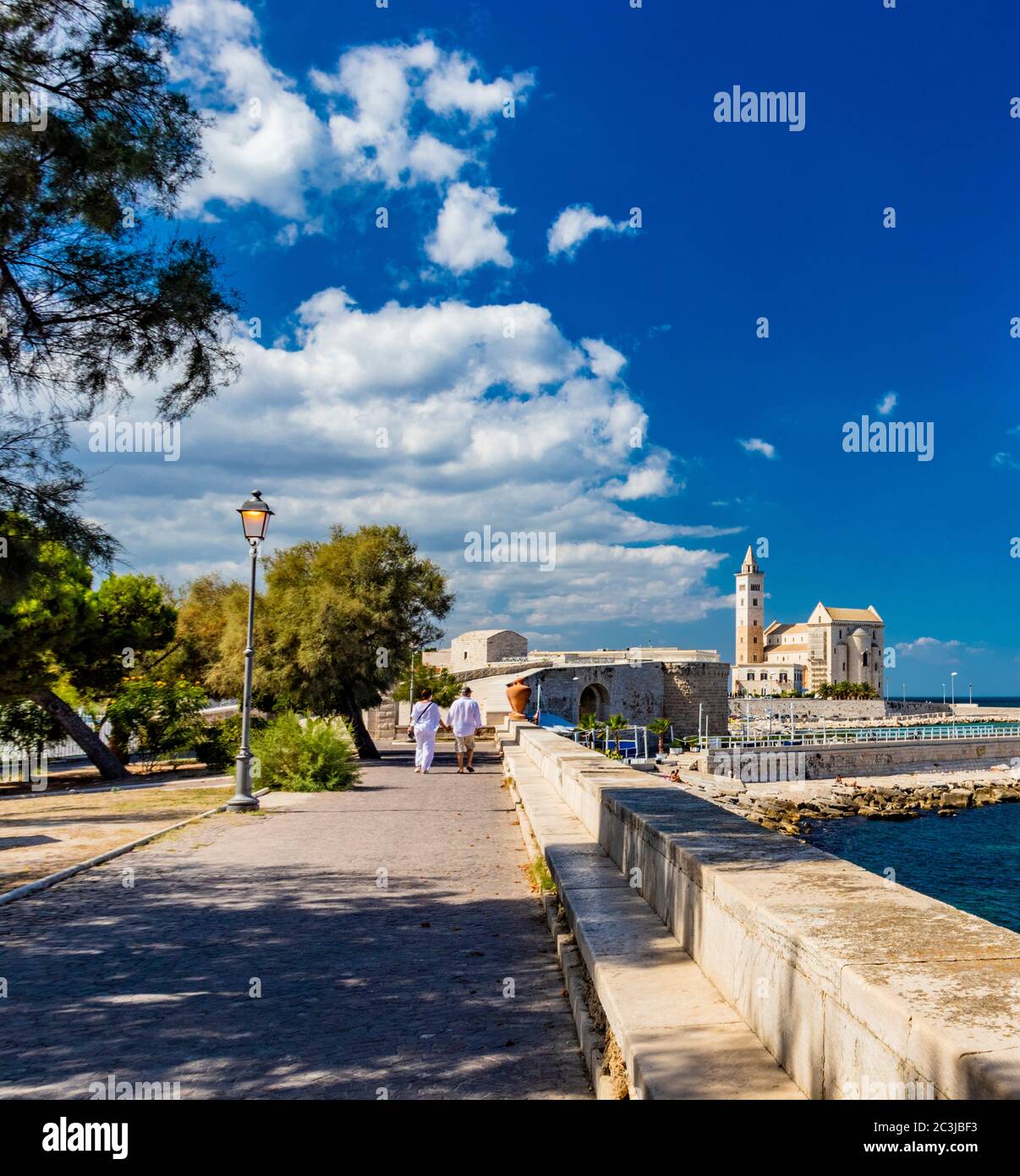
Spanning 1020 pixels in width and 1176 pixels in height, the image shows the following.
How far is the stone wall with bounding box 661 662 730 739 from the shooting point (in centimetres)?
6147

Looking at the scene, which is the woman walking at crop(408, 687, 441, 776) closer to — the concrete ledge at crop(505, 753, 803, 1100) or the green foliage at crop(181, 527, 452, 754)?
the green foliage at crop(181, 527, 452, 754)

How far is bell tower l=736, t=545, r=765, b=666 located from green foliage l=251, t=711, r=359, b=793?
423 ft

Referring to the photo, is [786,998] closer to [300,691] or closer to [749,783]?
[300,691]

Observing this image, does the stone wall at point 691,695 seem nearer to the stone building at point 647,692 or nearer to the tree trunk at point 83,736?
the stone building at point 647,692

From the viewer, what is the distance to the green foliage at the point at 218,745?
20.8 meters

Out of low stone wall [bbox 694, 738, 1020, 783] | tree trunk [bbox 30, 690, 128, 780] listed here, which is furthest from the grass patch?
low stone wall [bbox 694, 738, 1020, 783]

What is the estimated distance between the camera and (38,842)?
367 inches

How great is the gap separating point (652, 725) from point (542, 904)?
4985cm

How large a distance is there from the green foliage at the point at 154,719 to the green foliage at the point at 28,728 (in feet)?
4.40

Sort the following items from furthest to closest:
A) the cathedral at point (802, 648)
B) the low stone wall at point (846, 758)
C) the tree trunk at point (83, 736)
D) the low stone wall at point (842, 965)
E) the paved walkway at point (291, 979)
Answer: the cathedral at point (802, 648) → the low stone wall at point (846, 758) → the tree trunk at point (83, 736) → the paved walkway at point (291, 979) → the low stone wall at point (842, 965)

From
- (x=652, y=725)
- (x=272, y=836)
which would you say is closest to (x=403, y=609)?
(x=272, y=836)

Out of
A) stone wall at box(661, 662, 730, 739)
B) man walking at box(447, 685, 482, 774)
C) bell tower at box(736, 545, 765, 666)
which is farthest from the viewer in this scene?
bell tower at box(736, 545, 765, 666)

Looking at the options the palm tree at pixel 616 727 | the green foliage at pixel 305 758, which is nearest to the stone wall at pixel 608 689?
the palm tree at pixel 616 727

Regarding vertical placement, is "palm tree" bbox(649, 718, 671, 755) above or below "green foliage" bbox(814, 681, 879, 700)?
below
